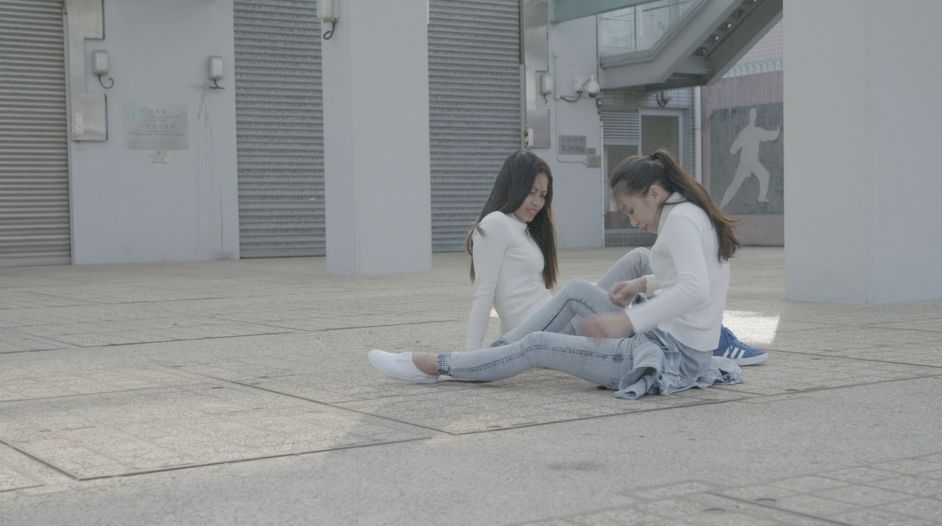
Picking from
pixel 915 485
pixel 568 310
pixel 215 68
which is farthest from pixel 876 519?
pixel 215 68

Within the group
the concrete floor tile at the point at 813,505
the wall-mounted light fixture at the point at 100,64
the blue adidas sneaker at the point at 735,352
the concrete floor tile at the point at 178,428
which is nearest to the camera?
the concrete floor tile at the point at 813,505

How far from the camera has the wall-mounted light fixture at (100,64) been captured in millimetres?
18719

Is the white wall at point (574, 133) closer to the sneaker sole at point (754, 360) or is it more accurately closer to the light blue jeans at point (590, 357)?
the sneaker sole at point (754, 360)

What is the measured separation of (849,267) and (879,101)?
50.3 inches

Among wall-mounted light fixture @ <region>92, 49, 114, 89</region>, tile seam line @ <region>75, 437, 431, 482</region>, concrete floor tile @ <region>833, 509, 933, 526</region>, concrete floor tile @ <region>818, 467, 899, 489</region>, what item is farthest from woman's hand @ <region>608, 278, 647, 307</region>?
wall-mounted light fixture @ <region>92, 49, 114, 89</region>

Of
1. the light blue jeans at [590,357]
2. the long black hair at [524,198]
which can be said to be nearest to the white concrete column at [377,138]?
the long black hair at [524,198]

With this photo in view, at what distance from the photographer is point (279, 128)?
67.8 ft

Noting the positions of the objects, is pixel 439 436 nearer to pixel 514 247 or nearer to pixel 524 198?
pixel 514 247

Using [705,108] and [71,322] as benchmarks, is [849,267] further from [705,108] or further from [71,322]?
[705,108]

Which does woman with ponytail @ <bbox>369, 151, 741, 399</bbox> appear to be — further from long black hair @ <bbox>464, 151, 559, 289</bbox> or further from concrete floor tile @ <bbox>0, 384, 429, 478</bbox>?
concrete floor tile @ <bbox>0, 384, 429, 478</bbox>

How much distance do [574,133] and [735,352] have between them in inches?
699

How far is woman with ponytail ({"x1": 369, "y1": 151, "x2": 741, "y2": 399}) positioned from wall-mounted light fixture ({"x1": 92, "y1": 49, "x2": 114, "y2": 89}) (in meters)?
15.0

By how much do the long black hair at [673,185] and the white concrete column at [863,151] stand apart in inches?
183

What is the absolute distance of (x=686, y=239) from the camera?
15.8 ft
